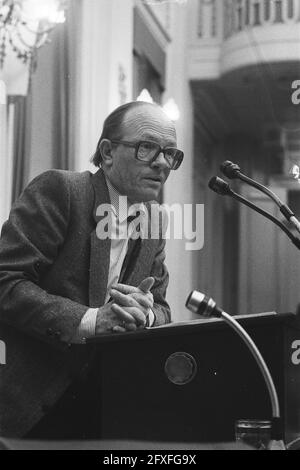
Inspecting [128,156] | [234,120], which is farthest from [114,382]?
[234,120]

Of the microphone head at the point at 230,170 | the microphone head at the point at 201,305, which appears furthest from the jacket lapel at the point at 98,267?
the microphone head at the point at 201,305

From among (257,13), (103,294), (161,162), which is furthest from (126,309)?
(257,13)

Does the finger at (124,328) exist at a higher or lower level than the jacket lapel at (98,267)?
lower

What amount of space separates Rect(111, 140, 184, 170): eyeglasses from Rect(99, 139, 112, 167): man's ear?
0.27ft

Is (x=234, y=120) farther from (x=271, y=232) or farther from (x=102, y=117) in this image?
(x=102, y=117)

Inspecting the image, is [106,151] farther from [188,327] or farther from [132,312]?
[188,327]

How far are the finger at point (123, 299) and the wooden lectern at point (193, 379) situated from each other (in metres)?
0.22

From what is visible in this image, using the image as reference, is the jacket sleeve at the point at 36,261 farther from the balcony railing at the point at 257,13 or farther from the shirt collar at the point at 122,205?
the balcony railing at the point at 257,13

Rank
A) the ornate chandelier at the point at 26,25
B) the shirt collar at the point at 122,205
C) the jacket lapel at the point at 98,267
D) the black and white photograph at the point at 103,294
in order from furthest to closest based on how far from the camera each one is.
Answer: the ornate chandelier at the point at 26,25 → the shirt collar at the point at 122,205 → the jacket lapel at the point at 98,267 → the black and white photograph at the point at 103,294

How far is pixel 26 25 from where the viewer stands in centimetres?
421

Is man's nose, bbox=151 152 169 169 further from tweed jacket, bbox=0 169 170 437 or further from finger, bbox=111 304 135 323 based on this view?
finger, bbox=111 304 135 323

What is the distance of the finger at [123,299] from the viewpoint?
87.7 inches

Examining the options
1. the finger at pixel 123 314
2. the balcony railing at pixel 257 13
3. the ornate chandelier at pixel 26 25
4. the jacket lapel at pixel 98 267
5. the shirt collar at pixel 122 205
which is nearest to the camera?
the finger at pixel 123 314

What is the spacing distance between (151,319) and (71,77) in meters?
2.48
